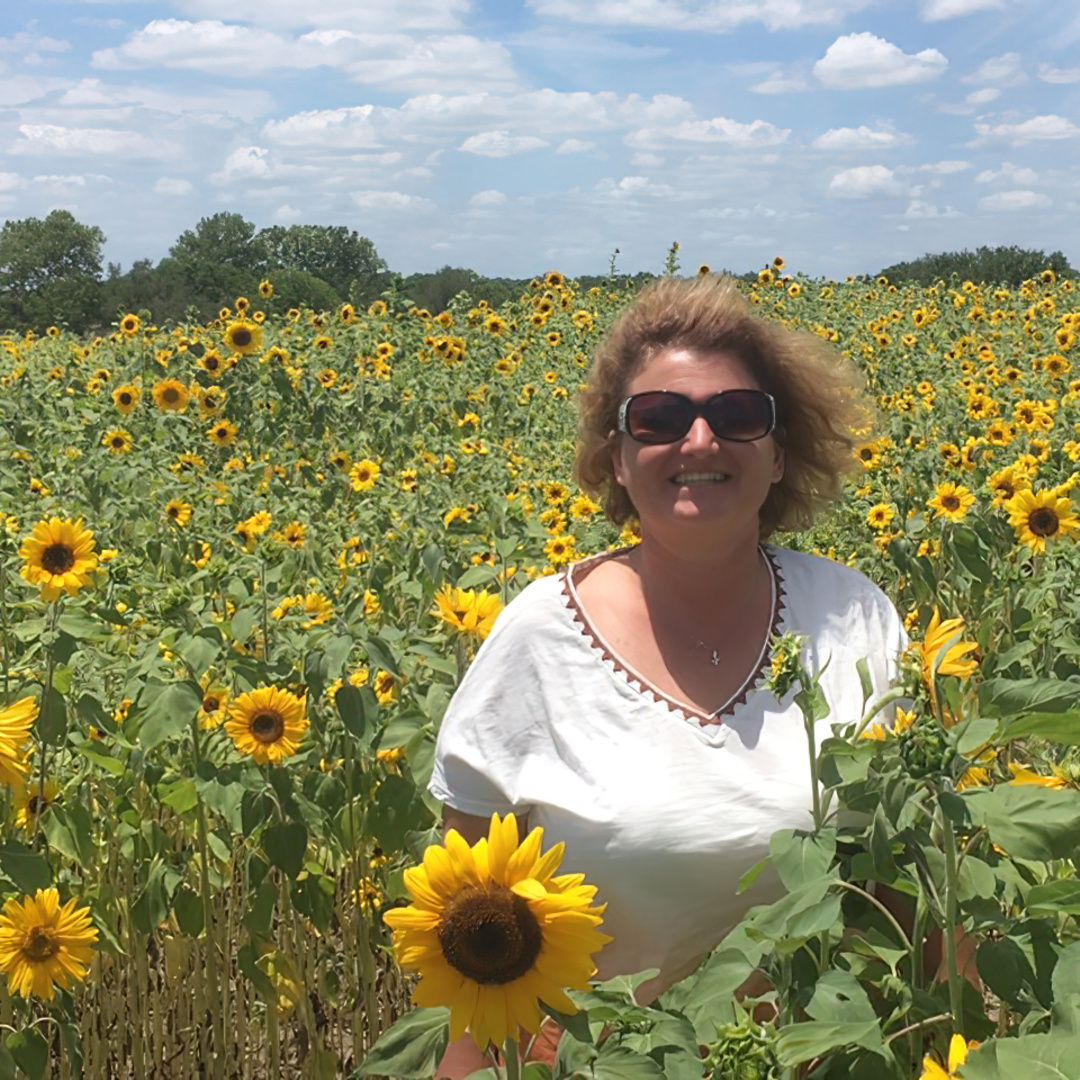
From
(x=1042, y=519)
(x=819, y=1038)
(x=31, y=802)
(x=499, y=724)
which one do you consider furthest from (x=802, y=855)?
(x=1042, y=519)

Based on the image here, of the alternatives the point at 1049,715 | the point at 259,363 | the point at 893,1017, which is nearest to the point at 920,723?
the point at 1049,715

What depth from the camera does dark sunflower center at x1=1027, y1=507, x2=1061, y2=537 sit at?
3.41m

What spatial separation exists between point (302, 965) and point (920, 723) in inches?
74.1

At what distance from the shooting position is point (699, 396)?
218 centimetres

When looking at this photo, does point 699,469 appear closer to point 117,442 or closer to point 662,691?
point 662,691

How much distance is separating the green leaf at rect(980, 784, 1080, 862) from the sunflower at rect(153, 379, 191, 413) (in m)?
6.79

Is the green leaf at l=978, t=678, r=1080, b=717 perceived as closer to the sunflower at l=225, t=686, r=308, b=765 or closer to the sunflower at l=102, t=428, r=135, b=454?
the sunflower at l=225, t=686, r=308, b=765

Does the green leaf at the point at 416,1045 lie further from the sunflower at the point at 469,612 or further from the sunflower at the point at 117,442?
the sunflower at the point at 117,442

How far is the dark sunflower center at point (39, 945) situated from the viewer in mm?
2105

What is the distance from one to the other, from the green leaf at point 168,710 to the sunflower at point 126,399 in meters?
5.44

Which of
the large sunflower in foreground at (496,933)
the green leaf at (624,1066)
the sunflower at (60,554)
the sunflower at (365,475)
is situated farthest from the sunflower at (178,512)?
the green leaf at (624,1066)

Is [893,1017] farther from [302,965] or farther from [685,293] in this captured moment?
[302,965]

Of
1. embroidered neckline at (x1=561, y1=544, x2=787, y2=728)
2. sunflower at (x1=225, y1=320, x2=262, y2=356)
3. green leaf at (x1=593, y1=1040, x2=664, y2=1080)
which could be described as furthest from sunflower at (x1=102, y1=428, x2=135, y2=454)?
green leaf at (x1=593, y1=1040, x2=664, y2=1080)

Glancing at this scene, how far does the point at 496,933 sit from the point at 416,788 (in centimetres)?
115
